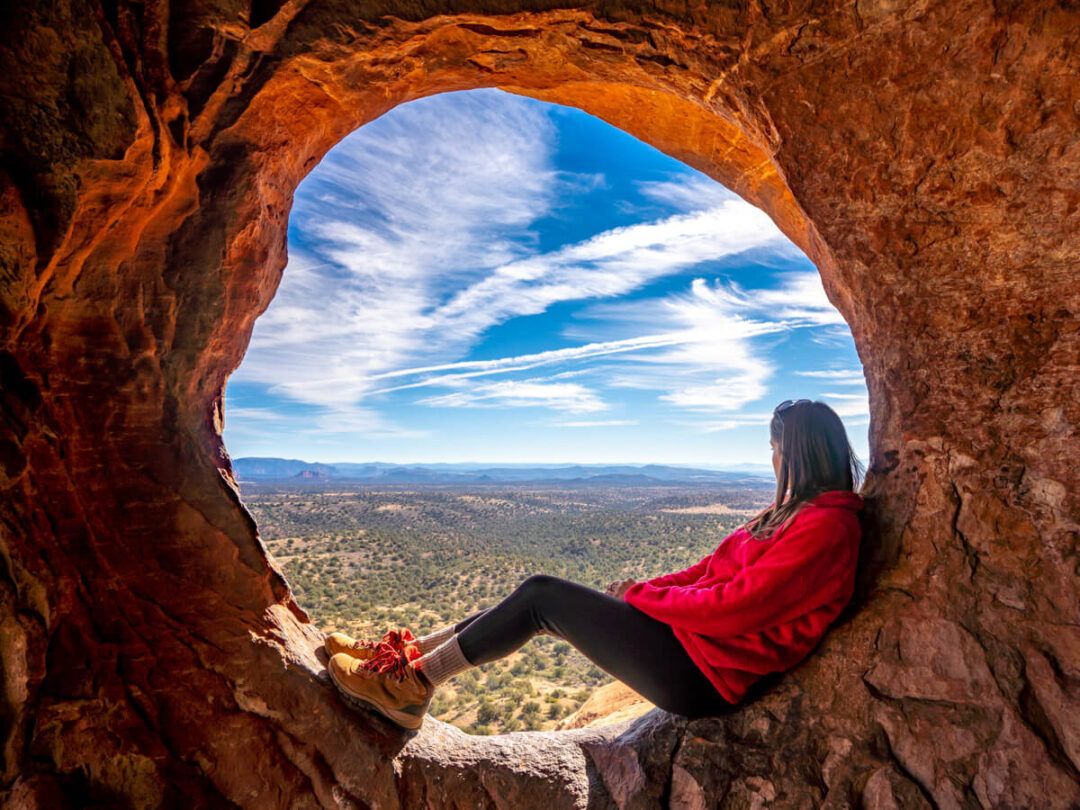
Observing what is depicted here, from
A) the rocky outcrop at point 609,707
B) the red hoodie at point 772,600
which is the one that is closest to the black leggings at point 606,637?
the red hoodie at point 772,600

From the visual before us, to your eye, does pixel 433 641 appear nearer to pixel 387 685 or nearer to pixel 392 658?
pixel 392 658

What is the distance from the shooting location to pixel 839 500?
11.1ft

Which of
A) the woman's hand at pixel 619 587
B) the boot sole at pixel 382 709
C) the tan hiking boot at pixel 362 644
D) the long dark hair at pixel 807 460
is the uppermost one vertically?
the long dark hair at pixel 807 460

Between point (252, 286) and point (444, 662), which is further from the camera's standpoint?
point (252, 286)

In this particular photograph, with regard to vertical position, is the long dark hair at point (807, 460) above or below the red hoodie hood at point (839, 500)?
above

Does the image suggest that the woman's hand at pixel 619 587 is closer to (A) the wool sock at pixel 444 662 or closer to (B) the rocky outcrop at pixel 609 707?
(A) the wool sock at pixel 444 662

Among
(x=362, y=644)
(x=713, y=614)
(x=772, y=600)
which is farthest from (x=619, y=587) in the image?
(x=362, y=644)

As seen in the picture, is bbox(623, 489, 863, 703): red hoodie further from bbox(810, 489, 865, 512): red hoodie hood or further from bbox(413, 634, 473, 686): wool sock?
bbox(413, 634, 473, 686): wool sock

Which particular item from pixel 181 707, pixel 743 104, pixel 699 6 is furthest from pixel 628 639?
pixel 699 6

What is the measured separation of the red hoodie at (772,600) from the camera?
3.14 m

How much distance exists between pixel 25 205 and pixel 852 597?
18.5ft

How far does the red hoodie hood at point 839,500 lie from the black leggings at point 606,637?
125 centimetres

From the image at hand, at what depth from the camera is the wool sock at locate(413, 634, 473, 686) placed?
147 inches

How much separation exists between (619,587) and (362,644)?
6.82 feet
